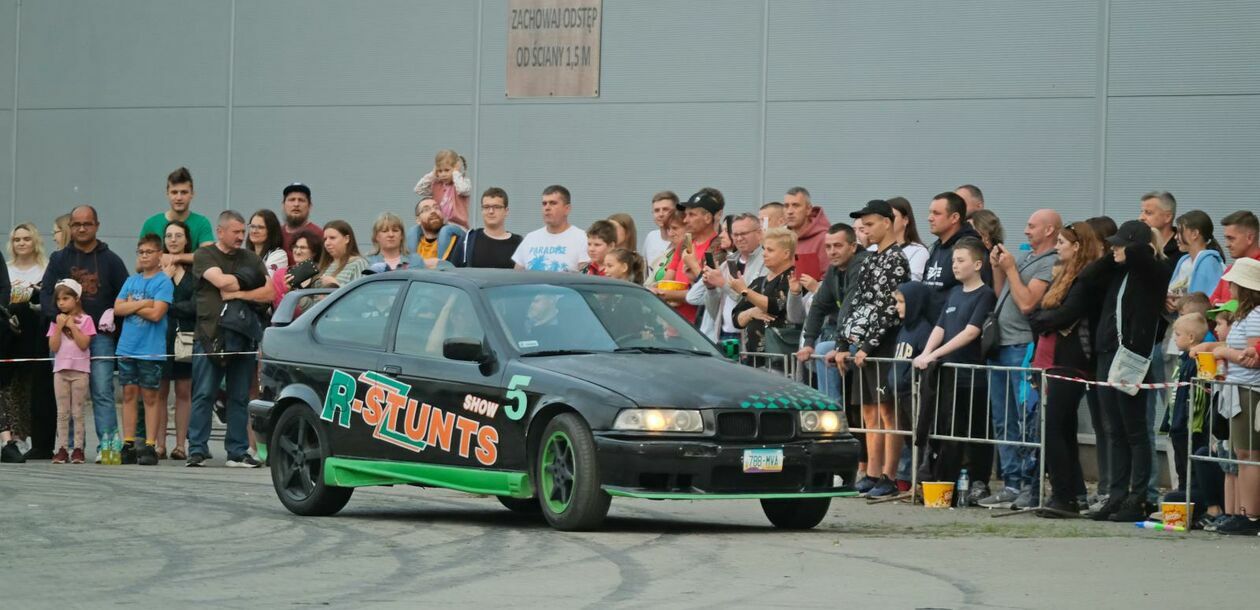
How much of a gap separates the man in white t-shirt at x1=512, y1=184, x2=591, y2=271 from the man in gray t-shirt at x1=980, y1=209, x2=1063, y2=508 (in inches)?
181

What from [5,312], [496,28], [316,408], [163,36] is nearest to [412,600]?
[316,408]

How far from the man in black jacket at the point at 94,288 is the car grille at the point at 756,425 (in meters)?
8.30

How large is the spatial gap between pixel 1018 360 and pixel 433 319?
451cm

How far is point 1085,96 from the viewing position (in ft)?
62.0

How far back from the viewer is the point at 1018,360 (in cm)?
1477

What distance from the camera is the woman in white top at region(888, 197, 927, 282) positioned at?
15883mm

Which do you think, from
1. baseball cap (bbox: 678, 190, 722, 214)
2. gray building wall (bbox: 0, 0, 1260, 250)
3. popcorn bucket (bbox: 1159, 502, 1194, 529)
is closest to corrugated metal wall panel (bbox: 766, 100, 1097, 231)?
gray building wall (bbox: 0, 0, 1260, 250)

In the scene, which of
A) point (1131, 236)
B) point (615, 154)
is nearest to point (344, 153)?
point (615, 154)

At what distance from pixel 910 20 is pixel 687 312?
454cm

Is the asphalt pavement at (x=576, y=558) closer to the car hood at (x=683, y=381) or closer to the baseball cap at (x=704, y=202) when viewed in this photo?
the car hood at (x=683, y=381)

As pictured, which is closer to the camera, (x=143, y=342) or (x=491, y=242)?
(x=143, y=342)

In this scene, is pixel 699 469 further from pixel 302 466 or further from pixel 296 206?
pixel 296 206

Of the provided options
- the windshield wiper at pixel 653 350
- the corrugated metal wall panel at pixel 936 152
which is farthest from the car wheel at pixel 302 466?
the corrugated metal wall panel at pixel 936 152

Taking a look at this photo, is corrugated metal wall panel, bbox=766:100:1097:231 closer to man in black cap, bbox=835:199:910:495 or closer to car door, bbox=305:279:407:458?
man in black cap, bbox=835:199:910:495
